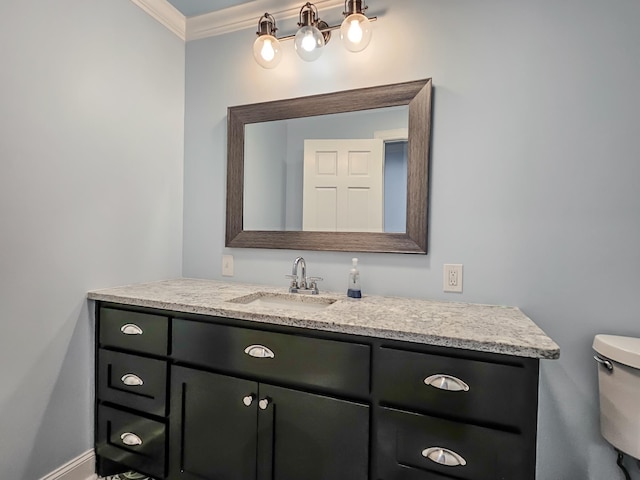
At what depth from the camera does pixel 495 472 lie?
0.96 m

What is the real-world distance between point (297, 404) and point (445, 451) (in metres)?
0.48

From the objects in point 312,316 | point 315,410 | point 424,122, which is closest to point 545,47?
point 424,122

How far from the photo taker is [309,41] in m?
1.63

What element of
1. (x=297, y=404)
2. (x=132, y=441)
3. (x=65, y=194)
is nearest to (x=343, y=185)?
(x=297, y=404)

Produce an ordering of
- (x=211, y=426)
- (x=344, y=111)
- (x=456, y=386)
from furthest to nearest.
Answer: (x=344, y=111), (x=211, y=426), (x=456, y=386)

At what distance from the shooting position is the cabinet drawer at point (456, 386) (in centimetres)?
95

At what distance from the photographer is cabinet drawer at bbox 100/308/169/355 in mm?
1445

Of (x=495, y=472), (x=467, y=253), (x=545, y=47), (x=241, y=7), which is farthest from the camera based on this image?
(x=241, y=7)

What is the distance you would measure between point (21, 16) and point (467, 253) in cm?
204

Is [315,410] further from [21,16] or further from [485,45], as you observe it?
[21,16]

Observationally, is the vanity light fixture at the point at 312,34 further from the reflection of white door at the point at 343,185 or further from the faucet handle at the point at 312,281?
the faucet handle at the point at 312,281

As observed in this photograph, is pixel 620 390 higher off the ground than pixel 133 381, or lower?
higher

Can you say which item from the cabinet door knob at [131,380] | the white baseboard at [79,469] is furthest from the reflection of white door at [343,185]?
the white baseboard at [79,469]

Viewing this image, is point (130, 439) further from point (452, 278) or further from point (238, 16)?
point (238, 16)
